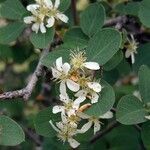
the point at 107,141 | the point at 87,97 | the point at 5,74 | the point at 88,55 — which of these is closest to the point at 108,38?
the point at 88,55

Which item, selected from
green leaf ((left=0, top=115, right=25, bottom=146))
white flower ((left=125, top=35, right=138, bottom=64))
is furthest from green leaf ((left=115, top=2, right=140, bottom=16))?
green leaf ((left=0, top=115, right=25, bottom=146))

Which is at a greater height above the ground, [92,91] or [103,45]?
[103,45]

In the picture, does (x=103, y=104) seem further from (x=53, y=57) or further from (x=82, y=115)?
(x=53, y=57)

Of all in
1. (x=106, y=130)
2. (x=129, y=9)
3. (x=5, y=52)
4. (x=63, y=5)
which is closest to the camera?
(x=63, y=5)

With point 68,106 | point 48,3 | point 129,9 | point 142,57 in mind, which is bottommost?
point 142,57

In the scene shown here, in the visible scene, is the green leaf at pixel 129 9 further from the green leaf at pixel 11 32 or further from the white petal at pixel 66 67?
the white petal at pixel 66 67

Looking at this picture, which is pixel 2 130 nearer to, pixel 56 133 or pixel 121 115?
pixel 56 133

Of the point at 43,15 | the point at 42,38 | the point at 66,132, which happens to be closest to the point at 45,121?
the point at 66,132
